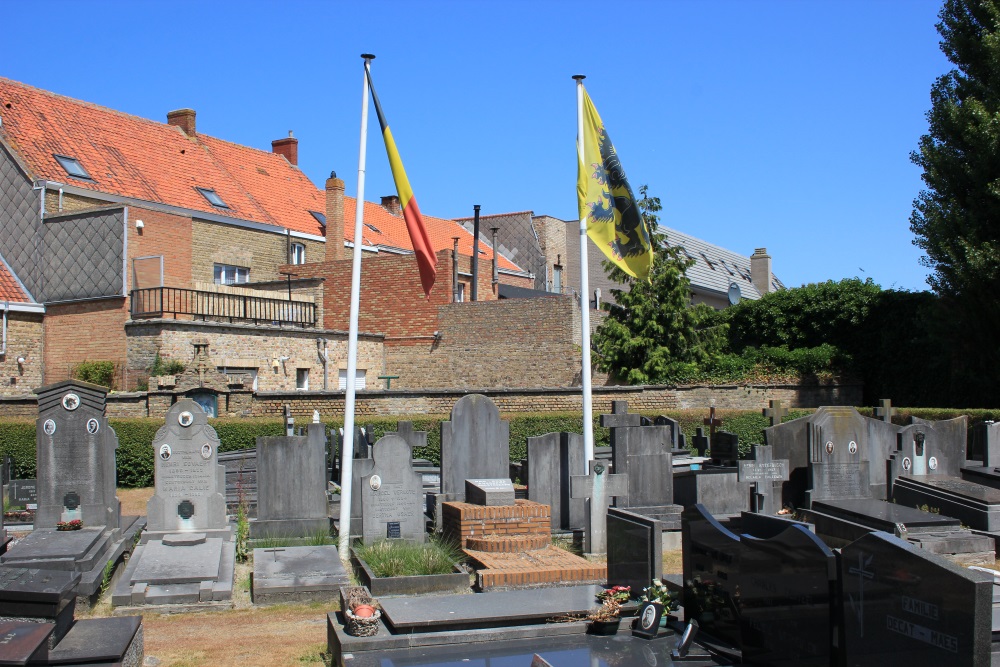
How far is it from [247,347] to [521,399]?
7497 mm

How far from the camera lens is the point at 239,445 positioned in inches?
751

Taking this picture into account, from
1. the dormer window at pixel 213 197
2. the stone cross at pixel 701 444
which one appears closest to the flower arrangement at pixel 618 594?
the stone cross at pixel 701 444

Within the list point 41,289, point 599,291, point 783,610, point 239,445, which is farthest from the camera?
point 599,291

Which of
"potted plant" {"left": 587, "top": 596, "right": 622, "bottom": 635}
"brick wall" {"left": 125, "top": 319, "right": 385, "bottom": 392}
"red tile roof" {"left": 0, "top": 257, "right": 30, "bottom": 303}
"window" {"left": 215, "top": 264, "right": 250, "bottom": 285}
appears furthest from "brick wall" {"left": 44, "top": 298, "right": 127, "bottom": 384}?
"potted plant" {"left": 587, "top": 596, "right": 622, "bottom": 635}

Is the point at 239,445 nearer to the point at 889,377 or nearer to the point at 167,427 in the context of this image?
the point at 167,427

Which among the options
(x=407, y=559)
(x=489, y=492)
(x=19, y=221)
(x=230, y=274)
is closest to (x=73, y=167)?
(x=19, y=221)

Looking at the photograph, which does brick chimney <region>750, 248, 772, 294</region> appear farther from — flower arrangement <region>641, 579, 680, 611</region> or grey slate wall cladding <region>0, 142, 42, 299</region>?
flower arrangement <region>641, 579, 680, 611</region>

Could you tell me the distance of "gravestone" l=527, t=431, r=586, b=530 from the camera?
12641 mm

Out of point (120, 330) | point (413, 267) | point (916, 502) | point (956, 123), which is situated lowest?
point (916, 502)

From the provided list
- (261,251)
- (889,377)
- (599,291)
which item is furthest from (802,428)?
(599,291)

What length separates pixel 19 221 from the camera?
27203mm

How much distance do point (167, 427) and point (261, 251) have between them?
22.2 m

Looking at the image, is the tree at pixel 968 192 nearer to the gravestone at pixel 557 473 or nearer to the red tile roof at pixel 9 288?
the gravestone at pixel 557 473

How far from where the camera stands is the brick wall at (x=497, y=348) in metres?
30.7
